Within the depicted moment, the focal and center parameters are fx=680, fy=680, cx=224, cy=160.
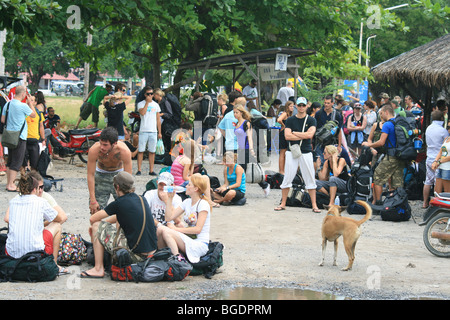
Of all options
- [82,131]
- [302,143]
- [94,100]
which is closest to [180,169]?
[302,143]

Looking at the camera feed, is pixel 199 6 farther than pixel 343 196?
Yes

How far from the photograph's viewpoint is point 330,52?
67.5ft

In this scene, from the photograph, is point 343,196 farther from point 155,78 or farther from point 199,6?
point 155,78

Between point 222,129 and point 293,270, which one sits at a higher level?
point 222,129

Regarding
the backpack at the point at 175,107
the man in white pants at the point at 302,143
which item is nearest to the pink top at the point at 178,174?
the man in white pants at the point at 302,143

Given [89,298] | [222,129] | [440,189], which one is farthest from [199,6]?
[89,298]

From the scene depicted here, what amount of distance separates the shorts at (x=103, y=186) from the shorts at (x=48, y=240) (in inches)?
61.0

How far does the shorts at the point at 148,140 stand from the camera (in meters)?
15.2

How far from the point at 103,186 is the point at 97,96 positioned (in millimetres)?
10263

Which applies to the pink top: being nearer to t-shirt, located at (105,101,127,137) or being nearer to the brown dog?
the brown dog

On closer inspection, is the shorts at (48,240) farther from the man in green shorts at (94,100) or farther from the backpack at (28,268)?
the man in green shorts at (94,100)

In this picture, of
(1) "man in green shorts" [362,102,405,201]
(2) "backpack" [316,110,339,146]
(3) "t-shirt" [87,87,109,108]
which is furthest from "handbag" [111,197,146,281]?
(3) "t-shirt" [87,87,109,108]

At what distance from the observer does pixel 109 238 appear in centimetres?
739
